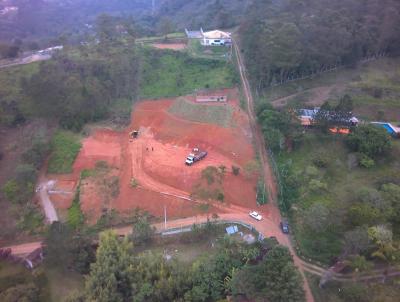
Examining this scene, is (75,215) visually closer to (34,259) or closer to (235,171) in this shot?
(34,259)

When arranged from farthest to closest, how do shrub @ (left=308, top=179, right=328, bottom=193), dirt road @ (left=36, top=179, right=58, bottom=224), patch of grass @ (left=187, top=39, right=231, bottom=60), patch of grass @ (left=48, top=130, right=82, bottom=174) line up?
patch of grass @ (left=187, top=39, right=231, bottom=60) < patch of grass @ (left=48, top=130, right=82, bottom=174) < dirt road @ (left=36, top=179, right=58, bottom=224) < shrub @ (left=308, top=179, right=328, bottom=193)

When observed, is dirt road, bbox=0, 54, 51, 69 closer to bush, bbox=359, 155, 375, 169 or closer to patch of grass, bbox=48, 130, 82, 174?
patch of grass, bbox=48, 130, 82, 174

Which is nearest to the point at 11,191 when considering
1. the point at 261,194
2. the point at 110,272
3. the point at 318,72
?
the point at 110,272

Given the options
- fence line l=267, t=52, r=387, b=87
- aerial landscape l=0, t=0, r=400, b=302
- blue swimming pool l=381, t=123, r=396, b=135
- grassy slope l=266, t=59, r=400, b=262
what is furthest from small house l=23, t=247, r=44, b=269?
blue swimming pool l=381, t=123, r=396, b=135

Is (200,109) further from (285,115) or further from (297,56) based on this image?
(297,56)

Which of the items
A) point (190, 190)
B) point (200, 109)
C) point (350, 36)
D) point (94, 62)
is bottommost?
point (190, 190)

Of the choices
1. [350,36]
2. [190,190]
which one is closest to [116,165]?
[190,190]
